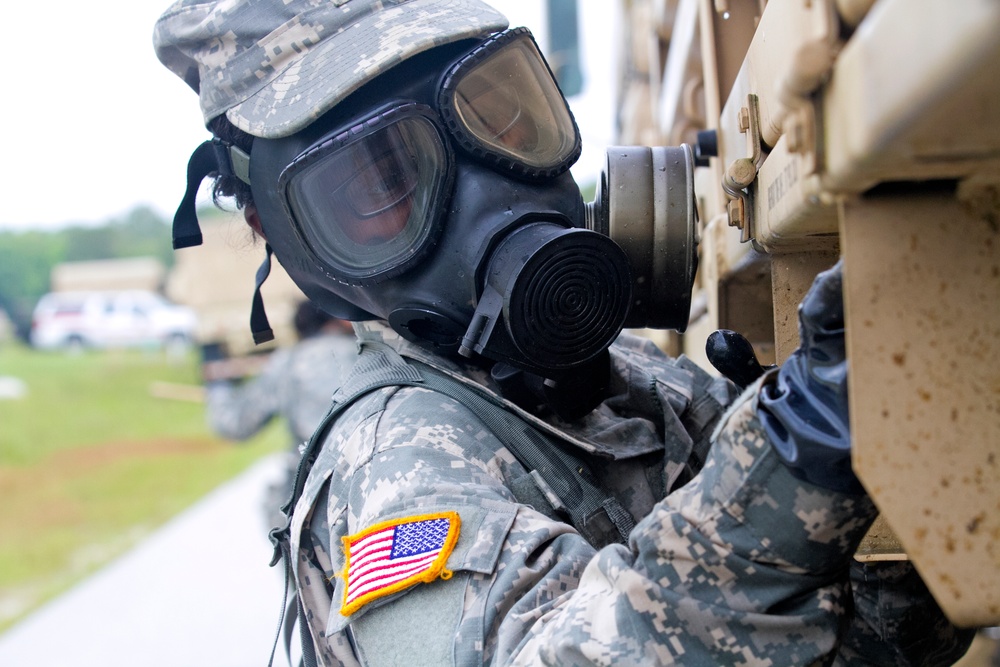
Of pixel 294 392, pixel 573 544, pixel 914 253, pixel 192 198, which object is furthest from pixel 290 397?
pixel 914 253

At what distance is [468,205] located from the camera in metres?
1.60

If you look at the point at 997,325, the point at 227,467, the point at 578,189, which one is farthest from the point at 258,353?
the point at 997,325

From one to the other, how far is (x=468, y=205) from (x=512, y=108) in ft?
0.83

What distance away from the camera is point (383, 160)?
5.32 ft

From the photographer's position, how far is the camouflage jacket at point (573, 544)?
3.38ft

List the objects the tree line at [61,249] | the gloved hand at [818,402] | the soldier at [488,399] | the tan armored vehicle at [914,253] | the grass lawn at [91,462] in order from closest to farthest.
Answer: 1. the tan armored vehicle at [914,253]
2. the gloved hand at [818,402]
3. the soldier at [488,399]
4. the grass lawn at [91,462]
5. the tree line at [61,249]

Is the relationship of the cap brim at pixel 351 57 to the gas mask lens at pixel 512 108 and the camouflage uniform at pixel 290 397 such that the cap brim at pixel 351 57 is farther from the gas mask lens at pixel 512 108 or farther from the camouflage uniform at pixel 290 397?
the camouflage uniform at pixel 290 397

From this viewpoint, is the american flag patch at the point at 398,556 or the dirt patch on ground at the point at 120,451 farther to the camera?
the dirt patch on ground at the point at 120,451

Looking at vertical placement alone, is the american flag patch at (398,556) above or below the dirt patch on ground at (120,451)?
above

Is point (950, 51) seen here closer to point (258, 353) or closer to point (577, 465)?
point (577, 465)

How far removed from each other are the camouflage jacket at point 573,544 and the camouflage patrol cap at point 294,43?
451 millimetres

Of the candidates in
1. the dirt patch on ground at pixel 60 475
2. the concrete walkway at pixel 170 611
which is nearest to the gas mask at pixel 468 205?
the concrete walkway at pixel 170 611

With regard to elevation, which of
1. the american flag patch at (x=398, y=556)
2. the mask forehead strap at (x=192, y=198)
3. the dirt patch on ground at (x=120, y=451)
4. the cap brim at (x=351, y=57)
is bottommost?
the dirt patch on ground at (x=120, y=451)

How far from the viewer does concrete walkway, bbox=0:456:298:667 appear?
17.5 ft
